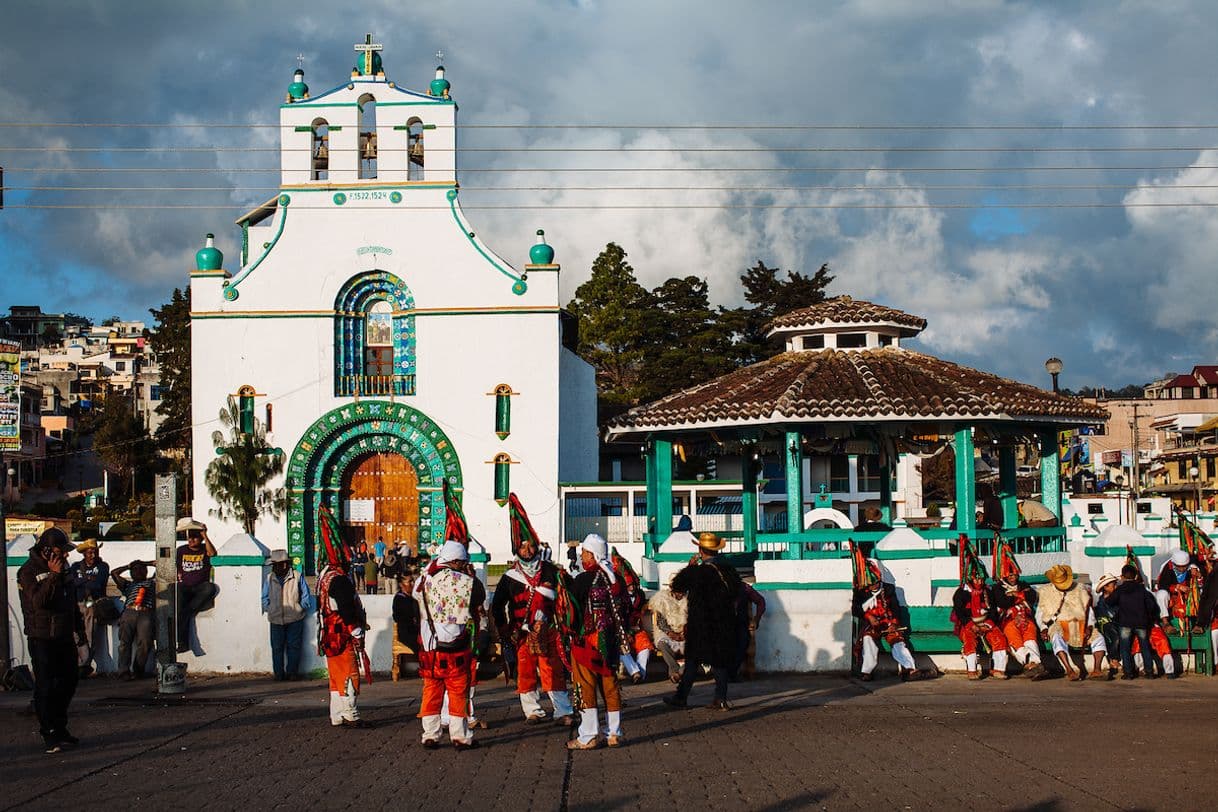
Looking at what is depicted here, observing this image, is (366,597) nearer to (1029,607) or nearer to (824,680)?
(824,680)

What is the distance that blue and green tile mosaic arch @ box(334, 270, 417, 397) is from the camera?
110ft

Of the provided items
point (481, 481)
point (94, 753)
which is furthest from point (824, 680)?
point (481, 481)

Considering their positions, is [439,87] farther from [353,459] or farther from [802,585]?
[802,585]

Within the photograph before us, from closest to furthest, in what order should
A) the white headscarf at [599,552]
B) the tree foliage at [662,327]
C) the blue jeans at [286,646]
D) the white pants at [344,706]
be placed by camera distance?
the white headscarf at [599,552], the white pants at [344,706], the blue jeans at [286,646], the tree foliage at [662,327]

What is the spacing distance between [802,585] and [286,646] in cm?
598

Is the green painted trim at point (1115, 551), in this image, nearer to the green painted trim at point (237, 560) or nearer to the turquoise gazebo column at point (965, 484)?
the turquoise gazebo column at point (965, 484)

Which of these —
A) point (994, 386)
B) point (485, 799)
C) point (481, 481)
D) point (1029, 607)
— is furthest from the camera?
point (481, 481)

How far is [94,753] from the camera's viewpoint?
10867 millimetres

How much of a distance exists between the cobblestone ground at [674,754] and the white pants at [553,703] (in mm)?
168

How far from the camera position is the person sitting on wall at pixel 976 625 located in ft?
49.2

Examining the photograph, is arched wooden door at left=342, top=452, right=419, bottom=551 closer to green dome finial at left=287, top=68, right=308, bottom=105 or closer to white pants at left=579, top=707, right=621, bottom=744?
green dome finial at left=287, top=68, right=308, bottom=105

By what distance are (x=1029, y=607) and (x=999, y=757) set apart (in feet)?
16.7

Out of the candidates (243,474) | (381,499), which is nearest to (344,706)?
(243,474)

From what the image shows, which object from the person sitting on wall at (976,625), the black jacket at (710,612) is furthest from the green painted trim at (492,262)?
the black jacket at (710,612)
